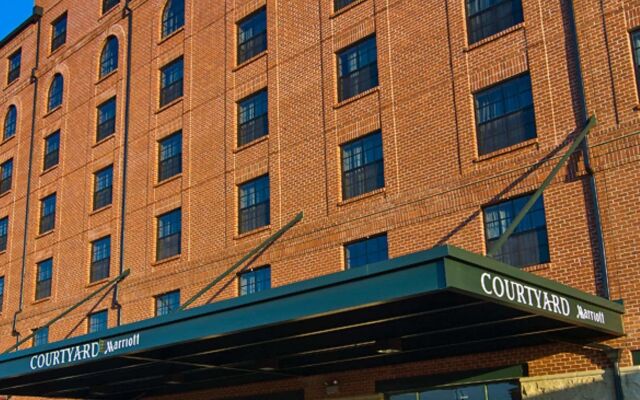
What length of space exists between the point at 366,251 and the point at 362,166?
239 centimetres

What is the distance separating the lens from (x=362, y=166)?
23.2 m

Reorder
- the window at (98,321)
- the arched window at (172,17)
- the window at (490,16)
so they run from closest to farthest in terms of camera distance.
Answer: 1. the window at (490,16)
2. the window at (98,321)
3. the arched window at (172,17)

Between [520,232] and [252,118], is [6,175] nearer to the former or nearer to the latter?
[252,118]

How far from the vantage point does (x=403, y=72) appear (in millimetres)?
22578

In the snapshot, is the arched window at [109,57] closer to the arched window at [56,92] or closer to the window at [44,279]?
the arched window at [56,92]

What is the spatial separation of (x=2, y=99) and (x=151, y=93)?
45.5 ft

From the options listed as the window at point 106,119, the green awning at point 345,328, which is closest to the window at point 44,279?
the window at point 106,119

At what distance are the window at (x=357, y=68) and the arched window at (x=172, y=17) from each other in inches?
361

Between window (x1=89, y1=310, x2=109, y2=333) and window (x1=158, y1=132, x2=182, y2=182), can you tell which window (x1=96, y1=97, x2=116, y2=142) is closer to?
window (x1=158, y1=132, x2=182, y2=182)

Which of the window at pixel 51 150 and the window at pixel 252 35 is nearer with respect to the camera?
the window at pixel 252 35

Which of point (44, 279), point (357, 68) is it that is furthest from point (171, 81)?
point (44, 279)

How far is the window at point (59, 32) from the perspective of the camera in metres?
38.3

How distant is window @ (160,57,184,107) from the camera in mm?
30484

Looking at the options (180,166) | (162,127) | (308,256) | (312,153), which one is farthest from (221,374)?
(162,127)
